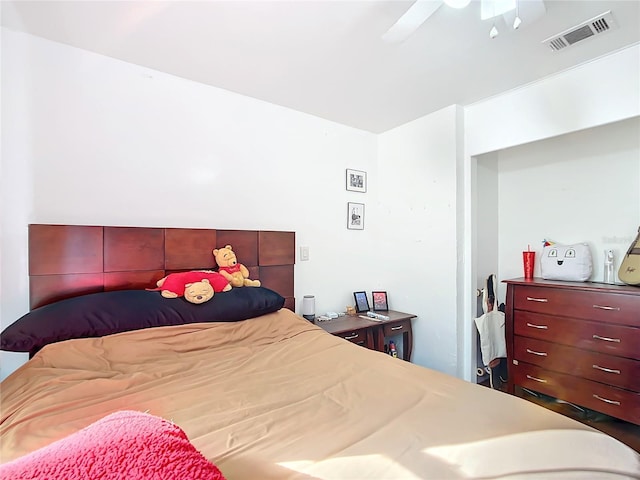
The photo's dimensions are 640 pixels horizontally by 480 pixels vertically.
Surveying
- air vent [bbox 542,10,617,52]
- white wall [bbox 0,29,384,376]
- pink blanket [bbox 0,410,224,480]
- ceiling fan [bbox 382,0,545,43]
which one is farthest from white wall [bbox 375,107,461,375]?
pink blanket [bbox 0,410,224,480]

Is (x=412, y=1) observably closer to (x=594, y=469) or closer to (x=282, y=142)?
(x=282, y=142)

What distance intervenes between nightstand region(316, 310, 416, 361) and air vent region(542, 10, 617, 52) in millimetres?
2127

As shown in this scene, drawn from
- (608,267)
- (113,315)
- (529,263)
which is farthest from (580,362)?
(113,315)

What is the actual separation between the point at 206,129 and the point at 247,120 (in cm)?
34

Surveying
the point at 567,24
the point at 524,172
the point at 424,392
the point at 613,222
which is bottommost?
the point at 424,392

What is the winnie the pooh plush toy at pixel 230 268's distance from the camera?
2.13 meters

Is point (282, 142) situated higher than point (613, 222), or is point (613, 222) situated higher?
point (282, 142)

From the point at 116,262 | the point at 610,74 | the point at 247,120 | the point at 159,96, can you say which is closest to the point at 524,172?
the point at 610,74

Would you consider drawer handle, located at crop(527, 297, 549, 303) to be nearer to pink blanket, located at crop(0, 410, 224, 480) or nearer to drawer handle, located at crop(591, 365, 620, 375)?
drawer handle, located at crop(591, 365, 620, 375)

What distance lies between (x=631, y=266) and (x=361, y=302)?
1.95 m

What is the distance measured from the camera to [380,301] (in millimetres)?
→ 3084

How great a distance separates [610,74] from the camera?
6.31 feet

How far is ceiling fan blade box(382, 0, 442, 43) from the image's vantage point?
49.1 inches

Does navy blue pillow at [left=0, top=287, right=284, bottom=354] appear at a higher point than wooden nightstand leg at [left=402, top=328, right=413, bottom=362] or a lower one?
higher
